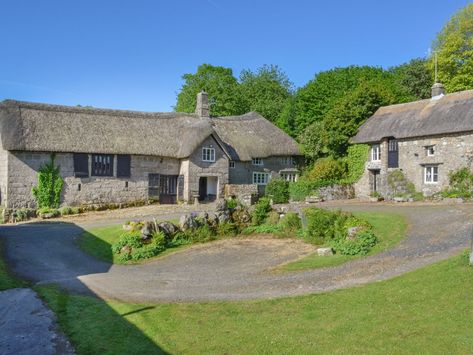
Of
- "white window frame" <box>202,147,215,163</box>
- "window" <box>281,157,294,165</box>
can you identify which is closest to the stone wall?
"white window frame" <box>202,147,215,163</box>

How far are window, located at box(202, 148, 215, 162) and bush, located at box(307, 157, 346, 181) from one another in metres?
8.41

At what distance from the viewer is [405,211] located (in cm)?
2497

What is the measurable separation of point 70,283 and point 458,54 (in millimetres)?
41994

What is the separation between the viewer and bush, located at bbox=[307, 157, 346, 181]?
3675 cm

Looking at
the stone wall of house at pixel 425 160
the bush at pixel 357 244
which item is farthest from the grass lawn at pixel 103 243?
the stone wall of house at pixel 425 160

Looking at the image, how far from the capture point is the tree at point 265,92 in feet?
200

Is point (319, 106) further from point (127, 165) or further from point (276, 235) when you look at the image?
point (276, 235)

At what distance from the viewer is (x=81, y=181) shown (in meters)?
32.8

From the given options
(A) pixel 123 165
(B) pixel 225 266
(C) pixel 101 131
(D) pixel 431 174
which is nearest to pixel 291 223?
(B) pixel 225 266

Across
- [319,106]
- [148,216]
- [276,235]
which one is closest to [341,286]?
[276,235]

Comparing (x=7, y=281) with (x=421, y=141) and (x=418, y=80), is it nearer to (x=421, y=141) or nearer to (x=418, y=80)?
(x=421, y=141)

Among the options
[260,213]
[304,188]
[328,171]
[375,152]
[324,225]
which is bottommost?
[324,225]

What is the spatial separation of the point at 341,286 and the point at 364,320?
3.46m

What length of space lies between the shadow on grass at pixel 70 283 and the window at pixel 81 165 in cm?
564
